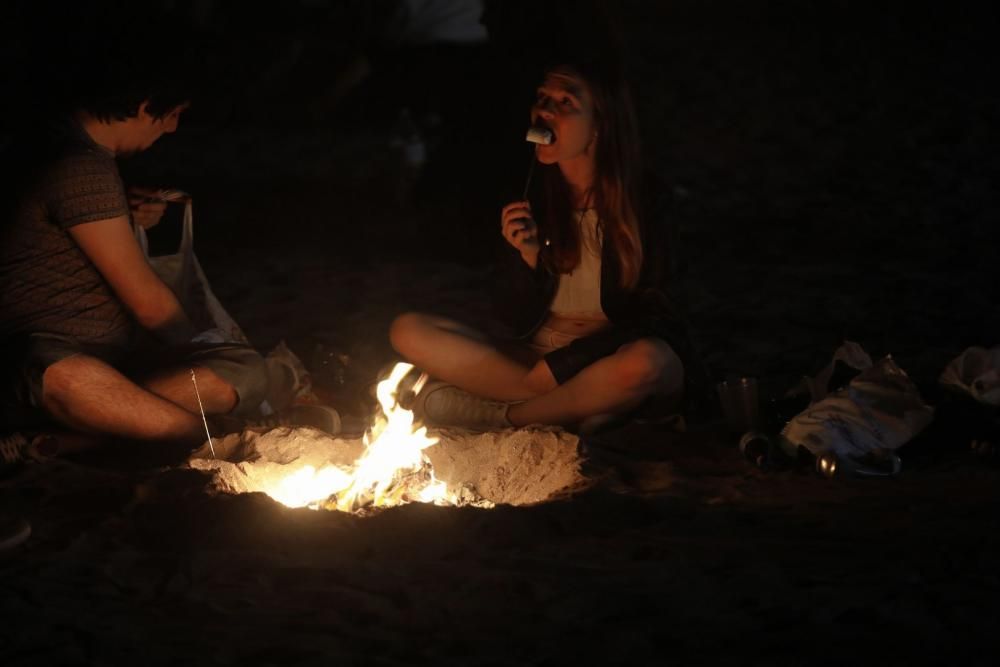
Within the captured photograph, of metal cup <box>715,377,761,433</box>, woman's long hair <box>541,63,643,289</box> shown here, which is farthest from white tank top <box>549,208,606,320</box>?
metal cup <box>715,377,761,433</box>

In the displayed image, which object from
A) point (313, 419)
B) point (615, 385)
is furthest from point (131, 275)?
point (615, 385)

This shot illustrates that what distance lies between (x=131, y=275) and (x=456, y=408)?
4.31ft

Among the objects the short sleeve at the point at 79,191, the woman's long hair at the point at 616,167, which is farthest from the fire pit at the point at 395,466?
the short sleeve at the point at 79,191

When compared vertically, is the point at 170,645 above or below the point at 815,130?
below

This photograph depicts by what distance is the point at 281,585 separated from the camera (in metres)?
2.99

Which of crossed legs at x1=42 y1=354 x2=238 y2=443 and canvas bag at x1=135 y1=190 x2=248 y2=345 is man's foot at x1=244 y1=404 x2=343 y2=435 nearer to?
crossed legs at x1=42 y1=354 x2=238 y2=443

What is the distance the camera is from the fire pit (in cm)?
366

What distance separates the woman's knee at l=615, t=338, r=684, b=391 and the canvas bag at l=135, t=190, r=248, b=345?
5.17 ft

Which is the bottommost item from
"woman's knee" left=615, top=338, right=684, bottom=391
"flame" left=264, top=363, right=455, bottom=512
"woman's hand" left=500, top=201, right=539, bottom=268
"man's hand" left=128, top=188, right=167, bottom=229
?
"flame" left=264, top=363, right=455, bottom=512

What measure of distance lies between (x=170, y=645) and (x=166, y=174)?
8.25 m

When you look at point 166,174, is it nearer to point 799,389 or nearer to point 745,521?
point 799,389

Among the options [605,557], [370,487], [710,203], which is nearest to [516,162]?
[710,203]

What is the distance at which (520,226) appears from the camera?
4.30 metres

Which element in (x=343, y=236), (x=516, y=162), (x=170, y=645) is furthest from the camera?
(x=343, y=236)
